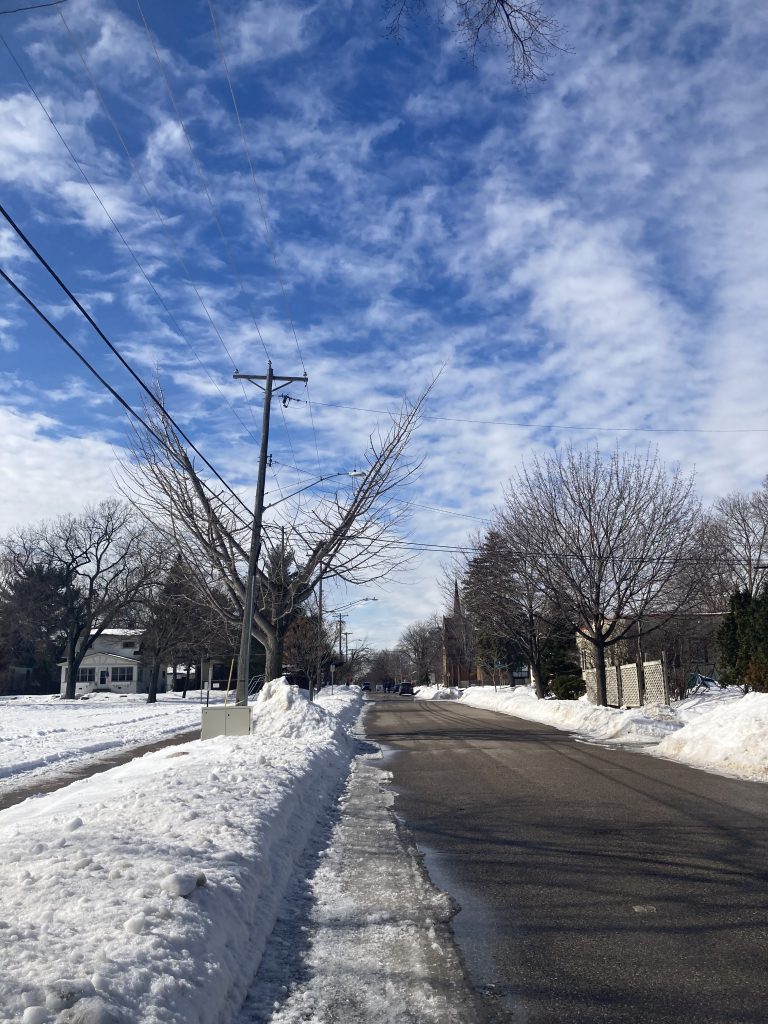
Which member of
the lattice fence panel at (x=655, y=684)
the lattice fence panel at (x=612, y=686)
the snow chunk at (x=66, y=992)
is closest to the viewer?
the snow chunk at (x=66, y=992)

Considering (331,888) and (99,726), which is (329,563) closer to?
(99,726)

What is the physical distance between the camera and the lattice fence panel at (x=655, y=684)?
28.2 metres

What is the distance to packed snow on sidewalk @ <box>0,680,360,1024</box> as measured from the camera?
3498mm

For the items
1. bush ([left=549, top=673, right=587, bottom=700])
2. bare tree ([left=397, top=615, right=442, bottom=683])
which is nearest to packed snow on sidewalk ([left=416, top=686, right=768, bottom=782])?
bush ([left=549, top=673, right=587, bottom=700])

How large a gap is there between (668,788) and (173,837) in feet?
24.5

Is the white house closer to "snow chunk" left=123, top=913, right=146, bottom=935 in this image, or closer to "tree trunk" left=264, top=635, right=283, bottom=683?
"tree trunk" left=264, top=635, right=283, bottom=683

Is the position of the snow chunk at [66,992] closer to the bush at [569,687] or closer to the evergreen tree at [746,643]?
the evergreen tree at [746,643]

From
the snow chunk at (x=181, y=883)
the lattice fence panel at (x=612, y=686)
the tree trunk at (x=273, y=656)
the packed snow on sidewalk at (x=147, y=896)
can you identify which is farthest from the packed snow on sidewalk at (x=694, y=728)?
the snow chunk at (x=181, y=883)

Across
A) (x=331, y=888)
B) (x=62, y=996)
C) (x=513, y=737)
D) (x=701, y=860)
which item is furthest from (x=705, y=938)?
(x=513, y=737)

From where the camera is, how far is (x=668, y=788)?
11.2 meters

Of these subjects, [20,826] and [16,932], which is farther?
[20,826]

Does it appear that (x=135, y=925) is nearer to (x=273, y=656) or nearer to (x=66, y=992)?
(x=66, y=992)

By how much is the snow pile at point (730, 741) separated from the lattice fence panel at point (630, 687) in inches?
604

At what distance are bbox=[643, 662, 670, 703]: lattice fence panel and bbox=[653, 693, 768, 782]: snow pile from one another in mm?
12304
